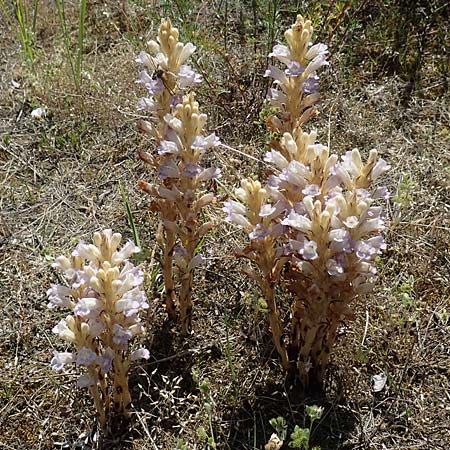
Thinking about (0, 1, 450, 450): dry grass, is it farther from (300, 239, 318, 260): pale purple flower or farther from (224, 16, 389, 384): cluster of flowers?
(300, 239, 318, 260): pale purple flower

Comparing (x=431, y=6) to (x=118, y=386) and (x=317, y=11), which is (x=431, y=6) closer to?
(x=317, y=11)

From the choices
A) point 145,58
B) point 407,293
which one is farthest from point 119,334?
point 407,293

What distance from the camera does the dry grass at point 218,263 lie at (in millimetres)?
2385

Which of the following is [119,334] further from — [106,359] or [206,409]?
[206,409]

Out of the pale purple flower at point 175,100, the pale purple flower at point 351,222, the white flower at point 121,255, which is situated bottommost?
the white flower at point 121,255

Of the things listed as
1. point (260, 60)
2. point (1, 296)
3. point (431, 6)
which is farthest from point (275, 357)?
point (431, 6)

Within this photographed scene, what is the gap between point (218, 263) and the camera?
2941mm

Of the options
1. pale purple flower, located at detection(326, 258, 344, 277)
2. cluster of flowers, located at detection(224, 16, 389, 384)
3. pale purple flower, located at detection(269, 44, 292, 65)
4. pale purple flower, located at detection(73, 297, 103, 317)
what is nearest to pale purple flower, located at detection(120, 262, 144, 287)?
pale purple flower, located at detection(73, 297, 103, 317)

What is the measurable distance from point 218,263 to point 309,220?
1024mm

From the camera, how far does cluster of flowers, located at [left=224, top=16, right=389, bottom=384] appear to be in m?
1.95

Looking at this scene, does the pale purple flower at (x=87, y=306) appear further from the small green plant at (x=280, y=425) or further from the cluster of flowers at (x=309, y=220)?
the small green plant at (x=280, y=425)

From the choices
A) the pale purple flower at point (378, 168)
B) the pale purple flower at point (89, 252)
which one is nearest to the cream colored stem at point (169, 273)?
the pale purple flower at point (89, 252)

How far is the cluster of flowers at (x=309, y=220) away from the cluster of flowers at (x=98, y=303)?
41 cm

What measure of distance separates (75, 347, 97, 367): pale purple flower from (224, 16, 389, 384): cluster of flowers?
0.62 meters
